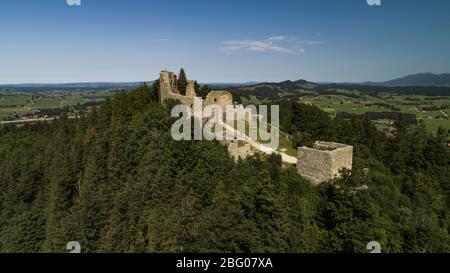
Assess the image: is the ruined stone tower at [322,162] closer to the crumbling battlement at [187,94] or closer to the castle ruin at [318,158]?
the castle ruin at [318,158]

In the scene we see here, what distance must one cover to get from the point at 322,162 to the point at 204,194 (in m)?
7.75

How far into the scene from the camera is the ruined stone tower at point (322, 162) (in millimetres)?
20739

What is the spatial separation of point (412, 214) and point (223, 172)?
12220 mm

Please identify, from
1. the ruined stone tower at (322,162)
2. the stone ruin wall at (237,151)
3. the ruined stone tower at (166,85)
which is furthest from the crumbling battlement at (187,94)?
the ruined stone tower at (322,162)

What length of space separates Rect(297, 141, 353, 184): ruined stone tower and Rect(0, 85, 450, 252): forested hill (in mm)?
789

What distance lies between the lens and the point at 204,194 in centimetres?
2156

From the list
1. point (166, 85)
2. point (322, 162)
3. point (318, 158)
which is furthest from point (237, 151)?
point (166, 85)

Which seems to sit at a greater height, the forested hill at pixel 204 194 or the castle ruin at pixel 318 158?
the castle ruin at pixel 318 158

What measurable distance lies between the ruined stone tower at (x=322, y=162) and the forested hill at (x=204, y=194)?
2.59ft

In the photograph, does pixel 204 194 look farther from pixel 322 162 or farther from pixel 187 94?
pixel 187 94
